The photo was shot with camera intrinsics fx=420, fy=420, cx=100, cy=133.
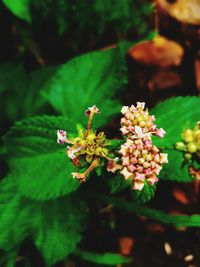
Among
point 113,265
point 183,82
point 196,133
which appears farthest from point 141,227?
point 196,133

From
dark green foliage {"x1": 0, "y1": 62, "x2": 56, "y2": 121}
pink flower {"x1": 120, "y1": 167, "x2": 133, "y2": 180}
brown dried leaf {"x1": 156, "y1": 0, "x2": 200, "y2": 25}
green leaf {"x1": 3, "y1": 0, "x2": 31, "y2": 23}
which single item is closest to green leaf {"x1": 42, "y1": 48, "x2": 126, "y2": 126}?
dark green foliage {"x1": 0, "y1": 62, "x2": 56, "y2": 121}

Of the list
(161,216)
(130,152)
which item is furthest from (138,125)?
(161,216)

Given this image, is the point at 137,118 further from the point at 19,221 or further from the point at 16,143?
the point at 19,221

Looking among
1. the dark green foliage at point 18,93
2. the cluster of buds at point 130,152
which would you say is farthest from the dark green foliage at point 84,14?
the cluster of buds at point 130,152

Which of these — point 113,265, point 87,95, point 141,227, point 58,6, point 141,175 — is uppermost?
point 58,6

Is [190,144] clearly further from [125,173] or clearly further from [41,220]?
[41,220]

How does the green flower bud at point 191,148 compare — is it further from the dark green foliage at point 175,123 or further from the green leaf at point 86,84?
the green leaf at point 86,84
